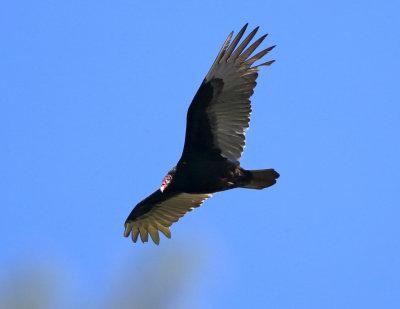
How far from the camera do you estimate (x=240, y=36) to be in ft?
29.1

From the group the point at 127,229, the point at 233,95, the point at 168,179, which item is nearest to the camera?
the point at 233,95

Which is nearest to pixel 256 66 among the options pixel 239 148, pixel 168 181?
pixel 239 148

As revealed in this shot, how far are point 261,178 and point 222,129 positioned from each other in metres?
0.69

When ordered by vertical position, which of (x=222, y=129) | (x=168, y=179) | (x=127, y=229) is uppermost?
(x=222, y=129)

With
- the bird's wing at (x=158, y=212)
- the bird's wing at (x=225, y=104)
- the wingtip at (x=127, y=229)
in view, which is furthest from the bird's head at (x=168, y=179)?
the wingtip at (x=127, y=229)

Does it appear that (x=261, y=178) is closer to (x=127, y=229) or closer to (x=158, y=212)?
(x=158, y=212)

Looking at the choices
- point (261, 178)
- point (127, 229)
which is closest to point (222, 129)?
point (261, 178)

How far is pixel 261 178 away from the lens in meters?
9.09

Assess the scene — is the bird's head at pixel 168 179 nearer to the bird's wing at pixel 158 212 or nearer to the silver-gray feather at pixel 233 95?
the silver-gray feather at pixel 233 95

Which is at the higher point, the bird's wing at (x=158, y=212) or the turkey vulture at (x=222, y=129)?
the turkey vulture at (x=222, y=129)

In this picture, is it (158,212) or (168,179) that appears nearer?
(168,179)

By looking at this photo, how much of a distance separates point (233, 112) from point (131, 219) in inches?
92.7

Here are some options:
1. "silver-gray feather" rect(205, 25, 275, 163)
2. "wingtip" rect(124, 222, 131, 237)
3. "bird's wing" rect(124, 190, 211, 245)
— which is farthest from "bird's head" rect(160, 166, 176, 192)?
"wingtip" rect(124, 222, 131, 237)

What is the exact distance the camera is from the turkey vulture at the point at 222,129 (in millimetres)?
8953
